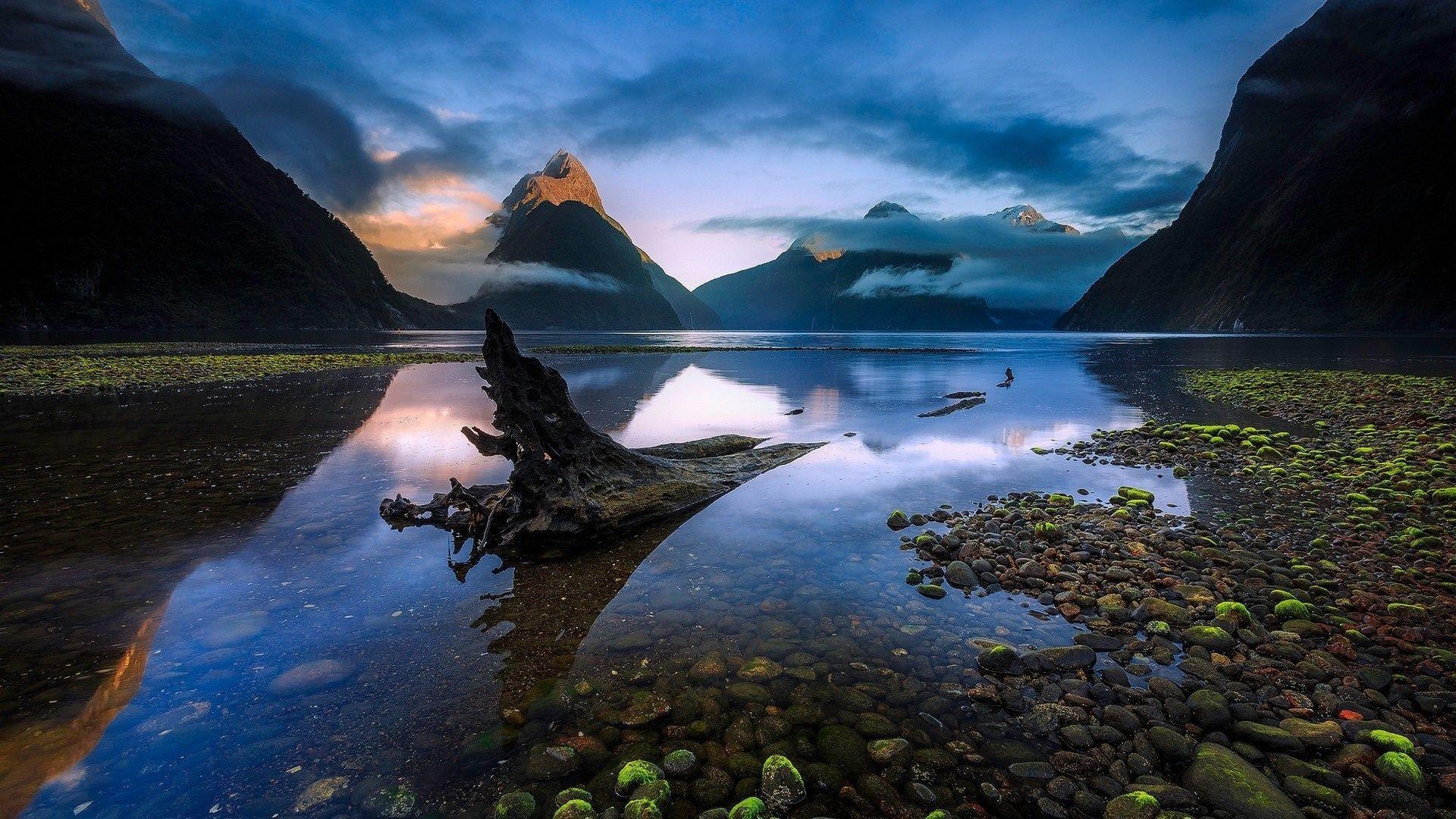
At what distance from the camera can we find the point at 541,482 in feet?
33.4

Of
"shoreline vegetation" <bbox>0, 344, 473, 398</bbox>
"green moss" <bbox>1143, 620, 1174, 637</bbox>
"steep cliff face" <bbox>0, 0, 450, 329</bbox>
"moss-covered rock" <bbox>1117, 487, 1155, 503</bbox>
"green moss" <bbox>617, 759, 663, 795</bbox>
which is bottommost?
"green moss" <bbox>617, 759, 663, 795</bbox>

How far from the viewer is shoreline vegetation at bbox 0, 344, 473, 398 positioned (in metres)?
29.2

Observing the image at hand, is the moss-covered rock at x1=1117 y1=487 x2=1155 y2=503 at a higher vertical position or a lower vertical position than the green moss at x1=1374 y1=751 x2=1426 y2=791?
higher

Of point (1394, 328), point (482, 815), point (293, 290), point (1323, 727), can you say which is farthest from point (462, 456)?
point (293, 290)

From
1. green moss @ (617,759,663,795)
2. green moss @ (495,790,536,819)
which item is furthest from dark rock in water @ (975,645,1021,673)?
green moss @ (495,790,536,819)

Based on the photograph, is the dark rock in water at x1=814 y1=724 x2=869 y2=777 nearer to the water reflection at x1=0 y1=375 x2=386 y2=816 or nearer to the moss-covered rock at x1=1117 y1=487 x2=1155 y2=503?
the water reflection at x1=0 y1=375 x2=386 y2=816

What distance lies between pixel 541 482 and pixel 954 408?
22694 mm

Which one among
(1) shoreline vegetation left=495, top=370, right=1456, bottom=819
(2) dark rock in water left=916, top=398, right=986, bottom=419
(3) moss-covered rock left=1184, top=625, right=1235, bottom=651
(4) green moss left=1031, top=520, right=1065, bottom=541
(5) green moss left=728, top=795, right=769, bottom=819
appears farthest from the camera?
(2) dark rock in water left=916, top=398, right=986, bottom=419

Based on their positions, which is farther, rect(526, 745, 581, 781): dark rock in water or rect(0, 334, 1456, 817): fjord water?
rect(0, 334, 1456, 817): fjord water

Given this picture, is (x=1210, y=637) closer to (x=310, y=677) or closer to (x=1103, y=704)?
(x=1103, y=704)

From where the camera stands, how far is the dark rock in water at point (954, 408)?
25853mm

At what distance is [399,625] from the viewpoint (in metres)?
7.26

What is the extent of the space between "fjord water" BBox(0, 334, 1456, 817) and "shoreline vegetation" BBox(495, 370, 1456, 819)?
19 centimetres

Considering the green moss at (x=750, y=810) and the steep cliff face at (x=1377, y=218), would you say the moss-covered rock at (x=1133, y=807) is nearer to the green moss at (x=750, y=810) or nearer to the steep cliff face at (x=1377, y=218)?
the green moss at (x=750, y=810)
